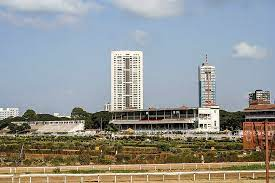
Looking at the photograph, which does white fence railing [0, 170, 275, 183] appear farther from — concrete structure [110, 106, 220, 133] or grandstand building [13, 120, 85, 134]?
grandstand building [13, 120, 85, 134]

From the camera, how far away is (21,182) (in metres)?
26.6

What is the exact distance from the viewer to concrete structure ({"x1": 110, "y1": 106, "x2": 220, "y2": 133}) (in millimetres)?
125625

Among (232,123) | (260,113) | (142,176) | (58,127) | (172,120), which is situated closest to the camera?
(142,176)

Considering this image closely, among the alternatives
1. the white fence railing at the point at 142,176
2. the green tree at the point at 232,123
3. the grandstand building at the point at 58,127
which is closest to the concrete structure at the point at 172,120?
the green tree at the point at 232,123

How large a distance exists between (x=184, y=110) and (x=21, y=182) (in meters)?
103

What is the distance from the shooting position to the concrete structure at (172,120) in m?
126

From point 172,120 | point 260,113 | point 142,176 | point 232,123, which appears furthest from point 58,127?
point 142,176

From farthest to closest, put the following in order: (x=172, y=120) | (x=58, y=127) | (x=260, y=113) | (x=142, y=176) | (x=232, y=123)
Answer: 1. (x=58, y=127)
2. (x=232, y=123)
3. (x=172, y=120)
4. (x=260, y=113)
5. (x=142, y=176)

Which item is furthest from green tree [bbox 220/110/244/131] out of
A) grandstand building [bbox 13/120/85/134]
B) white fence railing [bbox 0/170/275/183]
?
white fence railing [bbox 0/170/275/183]

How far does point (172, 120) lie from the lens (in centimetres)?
Answer: 12744

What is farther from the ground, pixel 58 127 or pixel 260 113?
pixel 260 113

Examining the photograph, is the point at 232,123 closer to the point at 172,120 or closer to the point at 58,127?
the point at 172,120

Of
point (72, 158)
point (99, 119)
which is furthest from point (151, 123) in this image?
point (72, 158)

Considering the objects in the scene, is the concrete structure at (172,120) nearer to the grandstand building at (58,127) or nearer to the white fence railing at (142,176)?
the grandstand building at (58,127)
